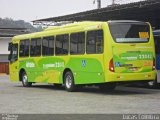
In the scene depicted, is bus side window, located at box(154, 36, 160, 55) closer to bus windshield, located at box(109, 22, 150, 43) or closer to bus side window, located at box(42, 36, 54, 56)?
bus windshield, located at box(109, 22, 150, 43)

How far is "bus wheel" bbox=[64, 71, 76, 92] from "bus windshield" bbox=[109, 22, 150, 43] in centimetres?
342

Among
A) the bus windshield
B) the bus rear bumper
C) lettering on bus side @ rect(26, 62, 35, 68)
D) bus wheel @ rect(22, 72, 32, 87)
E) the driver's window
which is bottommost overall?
bus wheel @ rect(22, 72, 32, 87)

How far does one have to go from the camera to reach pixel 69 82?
74.4 ft

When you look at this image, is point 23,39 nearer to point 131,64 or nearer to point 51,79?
point 51,79

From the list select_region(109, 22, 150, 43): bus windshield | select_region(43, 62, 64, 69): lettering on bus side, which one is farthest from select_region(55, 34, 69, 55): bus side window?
select_region(109, 22, 150, 43): bus windshield

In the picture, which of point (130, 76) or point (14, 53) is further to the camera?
point (14, 53)

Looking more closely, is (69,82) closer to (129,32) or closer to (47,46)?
(47,46)

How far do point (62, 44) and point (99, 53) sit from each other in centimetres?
351

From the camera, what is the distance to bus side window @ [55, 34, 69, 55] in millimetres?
23062

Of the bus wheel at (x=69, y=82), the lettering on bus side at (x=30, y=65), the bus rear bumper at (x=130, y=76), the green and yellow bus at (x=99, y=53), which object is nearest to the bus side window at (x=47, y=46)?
the green and yellow bus at (x=99, y=53)

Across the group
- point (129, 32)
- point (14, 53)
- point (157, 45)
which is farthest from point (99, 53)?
point (14, 53)

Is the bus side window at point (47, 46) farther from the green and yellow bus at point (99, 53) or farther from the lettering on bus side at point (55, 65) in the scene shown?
A: the lettering on bus side at point (55, 65)

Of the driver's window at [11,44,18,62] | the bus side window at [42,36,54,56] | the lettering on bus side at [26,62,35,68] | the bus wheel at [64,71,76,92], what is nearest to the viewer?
the bus wheel at [64,71,76,92]

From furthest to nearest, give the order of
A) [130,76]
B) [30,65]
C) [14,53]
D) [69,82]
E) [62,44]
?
[14,53] → [30,65] → [62,44] → [69,82] → [130,76]
